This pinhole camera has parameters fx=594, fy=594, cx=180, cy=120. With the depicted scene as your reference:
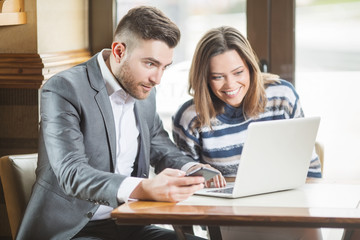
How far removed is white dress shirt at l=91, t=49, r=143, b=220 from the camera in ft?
7.84

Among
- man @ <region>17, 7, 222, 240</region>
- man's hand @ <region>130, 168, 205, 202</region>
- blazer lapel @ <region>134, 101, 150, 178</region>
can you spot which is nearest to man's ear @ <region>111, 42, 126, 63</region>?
man @ <region>17, 7, 222, 240</region>

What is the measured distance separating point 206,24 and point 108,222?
1.82 m

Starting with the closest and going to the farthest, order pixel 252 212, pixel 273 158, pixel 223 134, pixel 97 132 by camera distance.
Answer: pixel 252 212, pixel 273 158, pixel 97 132, pixel 223 134

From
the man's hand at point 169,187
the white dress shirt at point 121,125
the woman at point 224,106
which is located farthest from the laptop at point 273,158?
the woman at point 224,106

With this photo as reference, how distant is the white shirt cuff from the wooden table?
1.2 inches

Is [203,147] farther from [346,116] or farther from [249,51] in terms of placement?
[346,116]

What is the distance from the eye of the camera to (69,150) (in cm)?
211

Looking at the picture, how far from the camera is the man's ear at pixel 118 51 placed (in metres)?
2.36

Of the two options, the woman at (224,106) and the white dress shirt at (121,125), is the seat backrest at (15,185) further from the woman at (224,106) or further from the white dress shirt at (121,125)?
the woman at (224,106)

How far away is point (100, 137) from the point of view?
2291mm

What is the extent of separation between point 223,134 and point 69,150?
2.85 ft

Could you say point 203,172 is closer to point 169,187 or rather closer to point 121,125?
point 169,187

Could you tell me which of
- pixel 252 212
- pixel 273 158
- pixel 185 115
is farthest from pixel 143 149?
pixel 252 212

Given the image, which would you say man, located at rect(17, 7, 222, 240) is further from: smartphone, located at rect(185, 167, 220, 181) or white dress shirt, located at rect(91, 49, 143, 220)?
smartphone, located at rect(185, 167, 220, 181)
